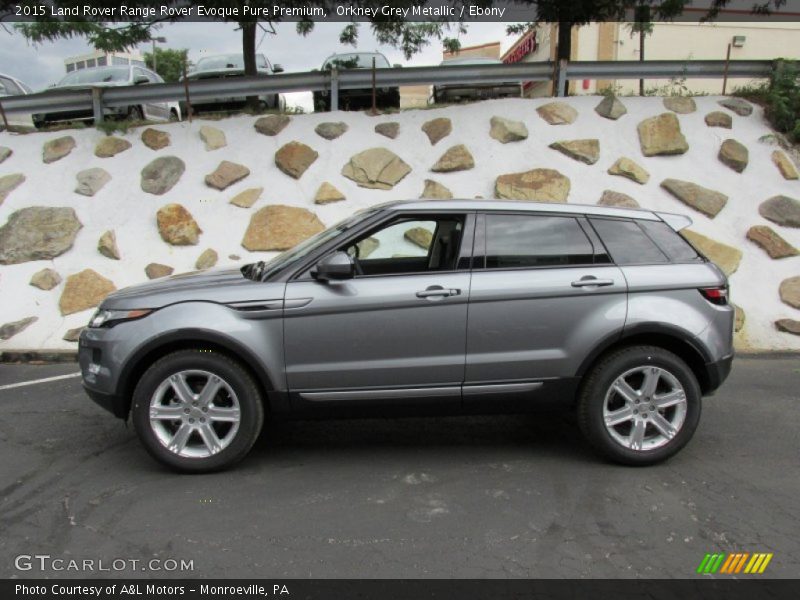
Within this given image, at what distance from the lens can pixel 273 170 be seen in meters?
9.20

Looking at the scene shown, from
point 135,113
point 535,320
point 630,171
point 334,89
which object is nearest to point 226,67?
point 135,113

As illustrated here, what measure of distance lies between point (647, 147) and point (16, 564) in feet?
28.8

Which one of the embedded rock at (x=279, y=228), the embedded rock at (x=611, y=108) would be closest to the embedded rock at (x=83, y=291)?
the embedded rock at (x=279, y=228)

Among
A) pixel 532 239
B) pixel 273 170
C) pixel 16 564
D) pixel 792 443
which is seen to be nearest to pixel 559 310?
pixel 532 239

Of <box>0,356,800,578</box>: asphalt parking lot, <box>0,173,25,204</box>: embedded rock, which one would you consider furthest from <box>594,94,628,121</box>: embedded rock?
<box>0,173,25,204</box>: embedded rock

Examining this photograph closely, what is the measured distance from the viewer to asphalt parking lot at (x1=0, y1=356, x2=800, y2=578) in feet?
10.0

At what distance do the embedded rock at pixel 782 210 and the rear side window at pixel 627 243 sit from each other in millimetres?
5219

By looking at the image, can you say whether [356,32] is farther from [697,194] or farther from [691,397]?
[691,397]

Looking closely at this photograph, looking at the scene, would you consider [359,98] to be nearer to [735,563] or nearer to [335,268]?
[335,268]

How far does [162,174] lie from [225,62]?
574 centimetres

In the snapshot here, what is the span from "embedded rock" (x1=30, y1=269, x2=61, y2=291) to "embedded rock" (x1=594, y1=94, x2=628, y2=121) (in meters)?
7.84

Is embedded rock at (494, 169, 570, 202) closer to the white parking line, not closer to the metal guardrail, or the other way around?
the metal guardrail

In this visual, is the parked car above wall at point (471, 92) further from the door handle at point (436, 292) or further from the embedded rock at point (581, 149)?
the door handle at point (436, 292)

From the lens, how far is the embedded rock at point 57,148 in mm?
9352
